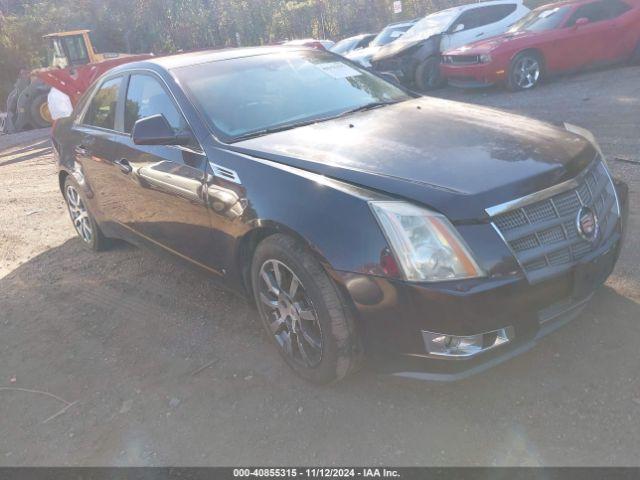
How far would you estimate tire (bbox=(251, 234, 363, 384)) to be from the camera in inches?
106

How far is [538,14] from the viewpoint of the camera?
11492 millimetres

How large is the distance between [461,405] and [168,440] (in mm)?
1425

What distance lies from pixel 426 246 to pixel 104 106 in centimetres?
333

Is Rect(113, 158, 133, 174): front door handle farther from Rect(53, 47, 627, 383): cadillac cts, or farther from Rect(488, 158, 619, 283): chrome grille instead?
Rect(488, 158, 619, 283): chrome grille

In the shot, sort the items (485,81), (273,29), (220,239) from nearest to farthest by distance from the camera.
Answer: (220,239), (485,81), (273,29)

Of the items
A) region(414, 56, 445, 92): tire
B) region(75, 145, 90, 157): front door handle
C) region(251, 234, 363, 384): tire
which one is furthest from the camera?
region(414, 56, 445, 92): tire

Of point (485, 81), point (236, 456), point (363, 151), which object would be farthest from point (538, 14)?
point (236, 456)

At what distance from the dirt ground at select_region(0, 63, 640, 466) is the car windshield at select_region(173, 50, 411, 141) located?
129 centimetres

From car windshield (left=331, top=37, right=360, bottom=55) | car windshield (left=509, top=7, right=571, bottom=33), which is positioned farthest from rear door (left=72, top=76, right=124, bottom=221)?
car windshield (left=331, top=37, right=360, bottom=55)

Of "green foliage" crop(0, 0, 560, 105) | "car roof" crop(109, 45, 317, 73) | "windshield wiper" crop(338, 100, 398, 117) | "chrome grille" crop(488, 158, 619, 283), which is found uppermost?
"green foliage" crop(0, 0, 560, 105)

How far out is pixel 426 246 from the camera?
247 cm

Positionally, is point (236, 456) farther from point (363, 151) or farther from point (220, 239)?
point (363, 151)

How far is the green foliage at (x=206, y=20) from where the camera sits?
29.0m

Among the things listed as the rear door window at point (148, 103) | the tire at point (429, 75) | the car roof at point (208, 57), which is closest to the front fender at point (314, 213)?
the rear door window at point (148, 103)
